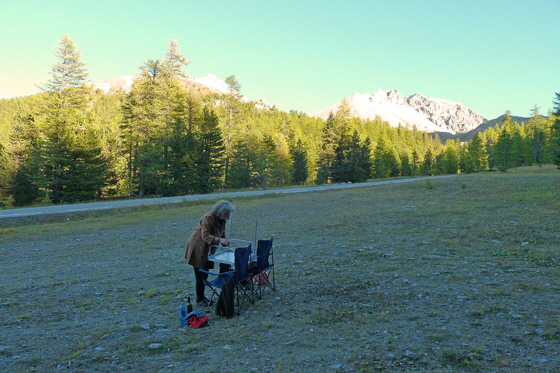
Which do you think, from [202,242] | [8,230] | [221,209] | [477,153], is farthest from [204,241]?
[477,153]

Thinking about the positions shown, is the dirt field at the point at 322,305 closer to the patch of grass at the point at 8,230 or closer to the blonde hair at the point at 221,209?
the blonde hair at the point at 221,209

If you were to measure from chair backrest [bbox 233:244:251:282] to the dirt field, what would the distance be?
2.06ft

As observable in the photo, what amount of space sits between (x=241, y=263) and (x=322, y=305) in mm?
1579

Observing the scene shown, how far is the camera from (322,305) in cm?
604

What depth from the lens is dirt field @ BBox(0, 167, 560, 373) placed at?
4.24 m

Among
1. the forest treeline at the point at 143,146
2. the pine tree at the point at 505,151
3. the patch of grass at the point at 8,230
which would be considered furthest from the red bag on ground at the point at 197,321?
the pine tree at the point at 505,151

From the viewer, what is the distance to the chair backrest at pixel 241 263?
591 centimetres

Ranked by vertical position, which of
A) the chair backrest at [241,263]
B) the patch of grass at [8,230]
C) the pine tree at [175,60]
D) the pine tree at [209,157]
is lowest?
the patch of grass at [8,230]

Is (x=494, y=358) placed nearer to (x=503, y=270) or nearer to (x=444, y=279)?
(x=444, y=279)

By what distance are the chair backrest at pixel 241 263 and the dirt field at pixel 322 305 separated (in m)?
0.63

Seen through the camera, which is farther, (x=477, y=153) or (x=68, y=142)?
(x=477, y=153)

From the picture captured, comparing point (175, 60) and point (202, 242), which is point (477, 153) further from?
point (202, 242)

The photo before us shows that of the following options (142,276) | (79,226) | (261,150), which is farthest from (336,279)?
(261,150)

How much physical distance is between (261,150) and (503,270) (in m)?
42.1
